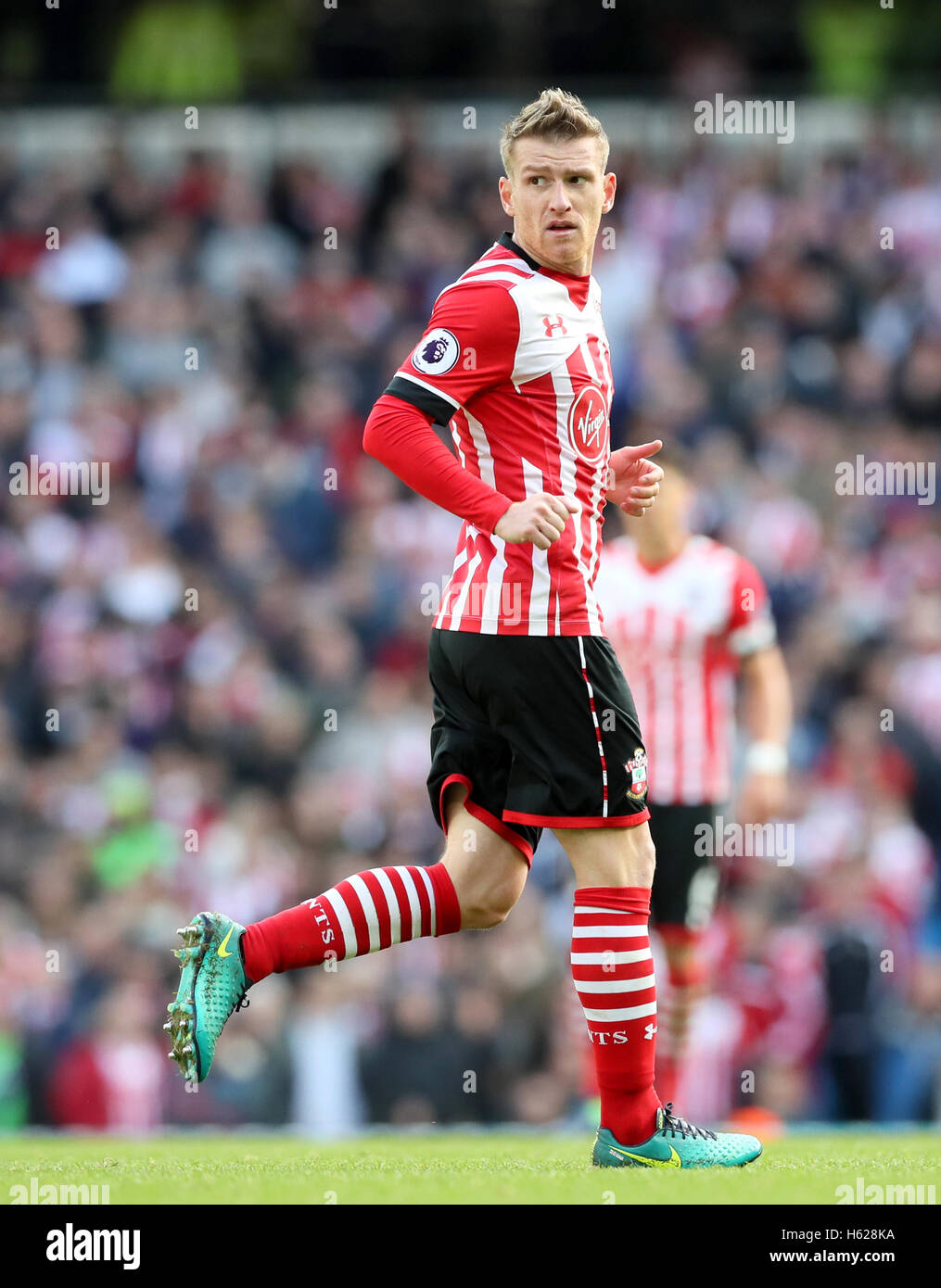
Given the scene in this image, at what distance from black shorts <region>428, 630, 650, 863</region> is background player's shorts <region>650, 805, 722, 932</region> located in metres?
2.18

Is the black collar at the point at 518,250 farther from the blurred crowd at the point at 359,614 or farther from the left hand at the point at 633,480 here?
the blurred crowd at the point at 359,614

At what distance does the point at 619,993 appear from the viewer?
14.9 feet

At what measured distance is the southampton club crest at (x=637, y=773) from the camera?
14.9 ft

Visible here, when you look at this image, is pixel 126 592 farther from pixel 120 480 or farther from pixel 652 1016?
pixel 652 1016

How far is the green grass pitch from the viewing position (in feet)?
13.1

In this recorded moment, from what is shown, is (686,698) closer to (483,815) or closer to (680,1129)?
(483,815)

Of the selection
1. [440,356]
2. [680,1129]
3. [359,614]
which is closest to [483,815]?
[680,1129]

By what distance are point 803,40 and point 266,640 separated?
717 cm

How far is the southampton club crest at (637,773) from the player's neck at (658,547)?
8.77 feet

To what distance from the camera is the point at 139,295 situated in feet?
45.0

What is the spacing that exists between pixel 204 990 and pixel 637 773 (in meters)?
1.16

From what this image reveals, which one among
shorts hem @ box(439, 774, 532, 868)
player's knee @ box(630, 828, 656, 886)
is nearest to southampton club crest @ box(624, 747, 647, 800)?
player's knee @ box(630, 828, 656, 886)
